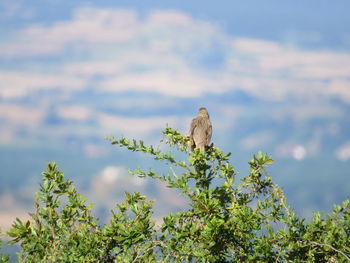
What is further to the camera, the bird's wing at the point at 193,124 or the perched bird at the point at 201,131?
the bird's wing at the point at 193,124

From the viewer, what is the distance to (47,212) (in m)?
7.76

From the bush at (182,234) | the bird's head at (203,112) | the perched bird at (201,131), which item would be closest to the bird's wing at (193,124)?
the perched bird at (201,131)

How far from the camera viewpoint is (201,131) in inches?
496

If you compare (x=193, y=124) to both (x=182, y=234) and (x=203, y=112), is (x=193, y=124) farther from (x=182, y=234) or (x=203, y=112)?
(x=182, y=234)

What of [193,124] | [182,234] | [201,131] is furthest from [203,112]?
[182,234]

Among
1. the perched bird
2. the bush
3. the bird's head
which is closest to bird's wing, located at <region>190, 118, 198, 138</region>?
the perched bird

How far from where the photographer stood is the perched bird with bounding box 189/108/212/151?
1131cm

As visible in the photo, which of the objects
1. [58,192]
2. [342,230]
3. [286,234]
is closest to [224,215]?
[286,234]

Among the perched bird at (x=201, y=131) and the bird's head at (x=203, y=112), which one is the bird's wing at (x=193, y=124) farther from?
the bird's head at (x=203, y=112)

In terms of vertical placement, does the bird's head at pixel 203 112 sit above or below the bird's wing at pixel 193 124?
above

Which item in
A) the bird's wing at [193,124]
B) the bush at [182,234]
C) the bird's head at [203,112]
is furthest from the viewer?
the bird's head at [203,112]

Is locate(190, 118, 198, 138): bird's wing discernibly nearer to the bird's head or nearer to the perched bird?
the perched bird

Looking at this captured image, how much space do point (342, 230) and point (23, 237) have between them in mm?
3961

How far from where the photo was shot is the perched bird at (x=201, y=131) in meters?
11.3
